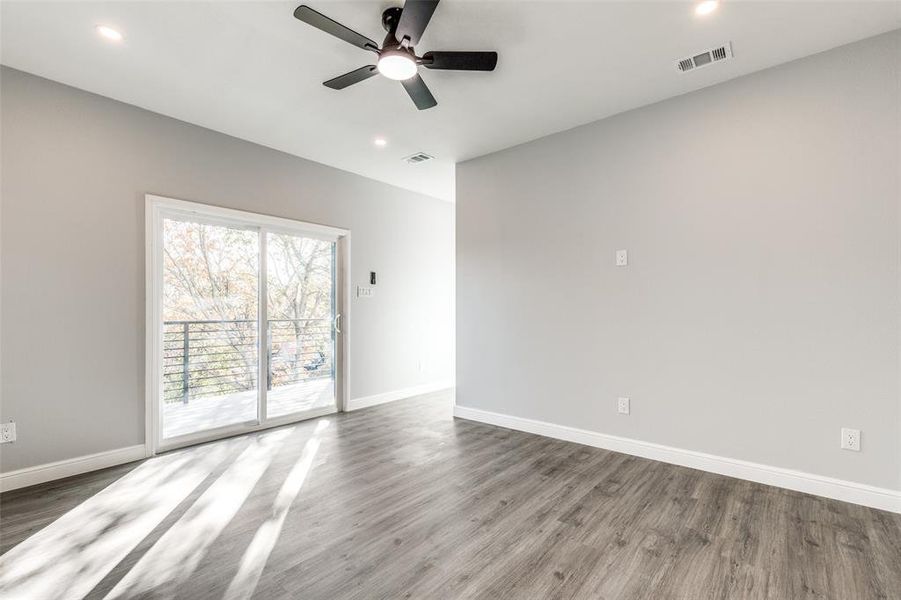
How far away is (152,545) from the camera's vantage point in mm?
2064

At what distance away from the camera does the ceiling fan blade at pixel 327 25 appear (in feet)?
6.35

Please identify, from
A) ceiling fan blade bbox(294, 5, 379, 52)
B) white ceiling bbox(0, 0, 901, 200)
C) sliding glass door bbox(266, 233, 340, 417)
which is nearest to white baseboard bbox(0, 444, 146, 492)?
sliding glass door bbox(266, 233, 340, 417)

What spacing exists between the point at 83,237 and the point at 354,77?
94.3 inches

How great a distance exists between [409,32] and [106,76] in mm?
2336

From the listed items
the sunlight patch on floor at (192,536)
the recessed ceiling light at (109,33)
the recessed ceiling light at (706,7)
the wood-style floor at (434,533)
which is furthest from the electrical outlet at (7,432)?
the recessed ceiling light at (706,7)

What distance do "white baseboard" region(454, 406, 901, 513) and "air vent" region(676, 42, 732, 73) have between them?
9.05 feet

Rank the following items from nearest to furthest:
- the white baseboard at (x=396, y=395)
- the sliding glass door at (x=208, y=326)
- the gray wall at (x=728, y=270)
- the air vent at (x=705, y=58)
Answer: the gray wall at (x=728, y=270)
the air vent at (x=705, y=58)
the sliding glass door at (x=208, y=326)
the white baseboard at (x=396, y=395)

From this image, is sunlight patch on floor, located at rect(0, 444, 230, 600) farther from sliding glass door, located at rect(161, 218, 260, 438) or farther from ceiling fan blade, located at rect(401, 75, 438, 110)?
ceiling fan blade, located at rect(401, 75, 438, 110)

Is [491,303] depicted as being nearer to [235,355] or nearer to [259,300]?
[259,300]

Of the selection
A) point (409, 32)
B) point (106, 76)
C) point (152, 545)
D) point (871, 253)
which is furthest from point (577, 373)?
point (106, 76)

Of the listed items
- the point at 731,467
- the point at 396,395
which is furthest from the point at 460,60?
the point at 396,395

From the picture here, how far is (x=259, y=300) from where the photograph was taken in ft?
13.4

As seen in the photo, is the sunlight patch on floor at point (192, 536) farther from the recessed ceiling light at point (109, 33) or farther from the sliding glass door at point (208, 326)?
the recessed ceiling light at point (109, 33)

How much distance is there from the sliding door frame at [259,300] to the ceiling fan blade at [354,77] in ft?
6.18
